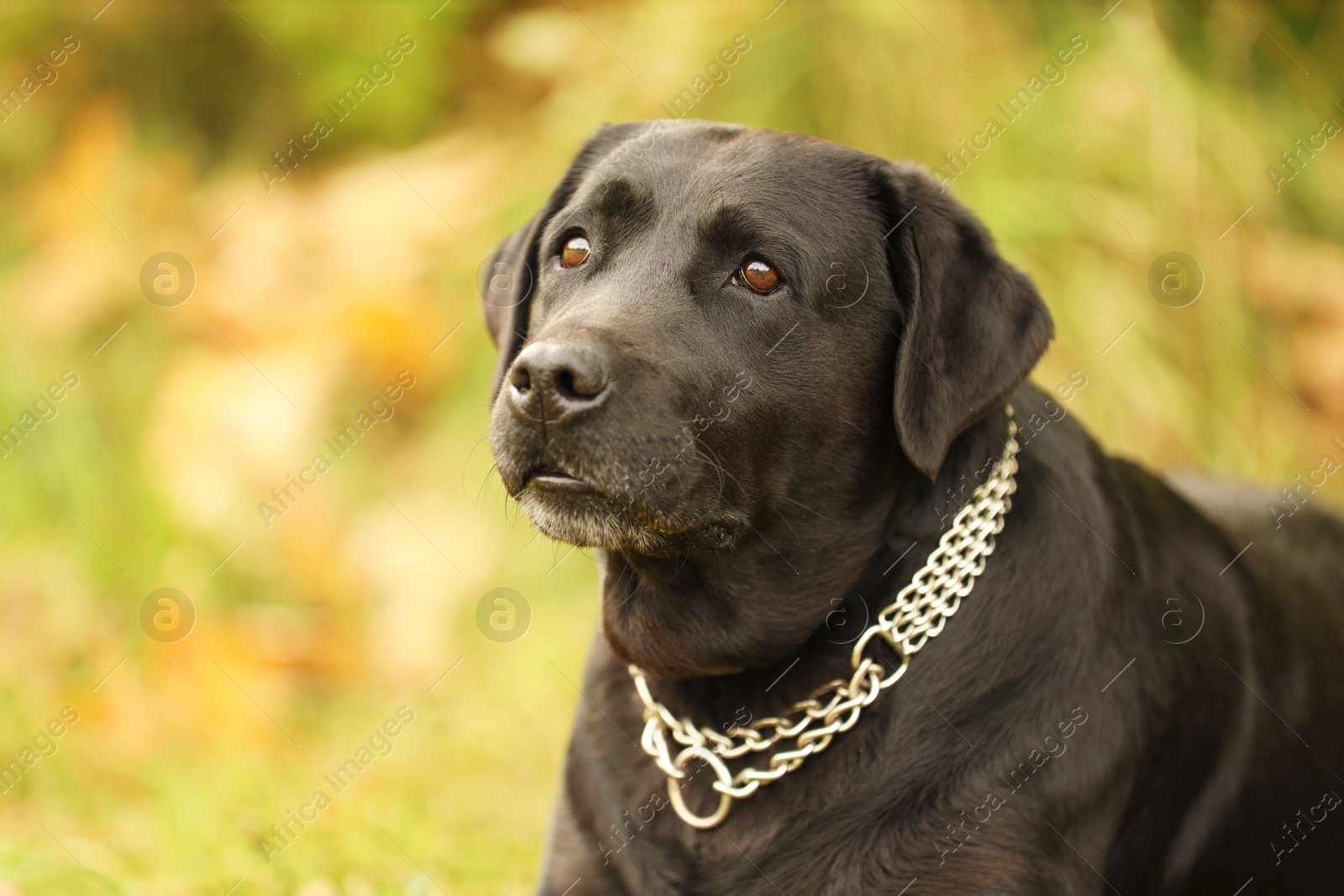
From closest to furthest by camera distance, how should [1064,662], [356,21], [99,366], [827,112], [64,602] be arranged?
[1064,662] → [64,602] → [827,112] → [99,366] → [356,21]

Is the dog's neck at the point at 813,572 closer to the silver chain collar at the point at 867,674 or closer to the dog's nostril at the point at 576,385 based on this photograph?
the silver chain collar at the point at 867,674

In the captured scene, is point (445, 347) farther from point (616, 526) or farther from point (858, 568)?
point (858, 568)

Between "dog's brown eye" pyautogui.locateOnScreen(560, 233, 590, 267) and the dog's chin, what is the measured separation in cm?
60

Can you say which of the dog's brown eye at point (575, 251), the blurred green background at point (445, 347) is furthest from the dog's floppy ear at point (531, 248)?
the blurred green background at point (445, 347)

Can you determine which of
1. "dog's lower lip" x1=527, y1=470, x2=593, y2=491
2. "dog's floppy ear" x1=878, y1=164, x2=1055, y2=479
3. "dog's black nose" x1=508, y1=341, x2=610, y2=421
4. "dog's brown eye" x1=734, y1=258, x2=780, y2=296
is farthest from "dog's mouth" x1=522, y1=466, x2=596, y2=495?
"dog's floppy ear" x1=878, y1=164, x2=1055, y2=479

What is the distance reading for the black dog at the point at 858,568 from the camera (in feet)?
7.99

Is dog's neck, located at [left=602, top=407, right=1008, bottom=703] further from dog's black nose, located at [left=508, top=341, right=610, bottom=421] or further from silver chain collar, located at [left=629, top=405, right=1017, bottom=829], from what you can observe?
dog's black nose, located at [left=508, top=341, right=610, bottom=421]

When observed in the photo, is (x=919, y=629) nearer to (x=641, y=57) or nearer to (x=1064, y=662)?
(x=1064, y=662)

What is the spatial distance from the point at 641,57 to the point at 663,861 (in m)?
4.86

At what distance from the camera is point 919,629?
8.25ft

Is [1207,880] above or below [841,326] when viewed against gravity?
below

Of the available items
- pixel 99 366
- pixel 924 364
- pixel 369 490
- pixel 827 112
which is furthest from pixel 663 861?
pixel 99 366

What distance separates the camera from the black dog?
95.9 inches

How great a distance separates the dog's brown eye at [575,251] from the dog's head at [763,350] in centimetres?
6
